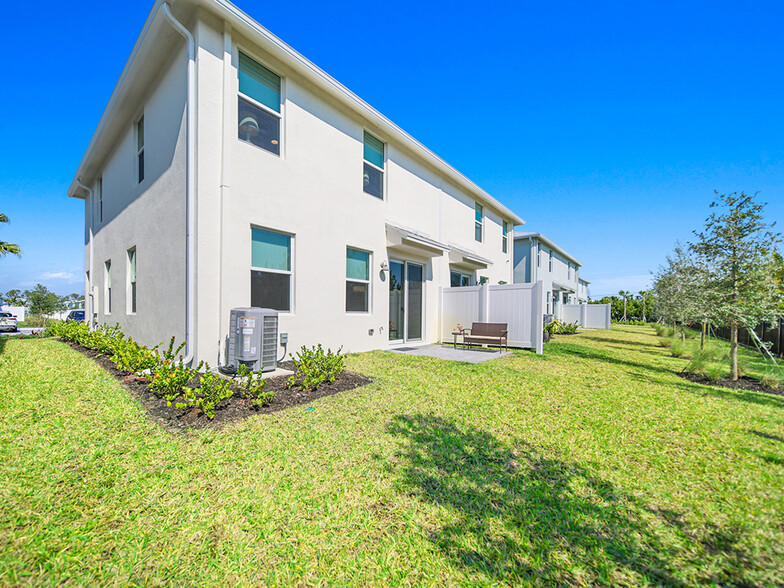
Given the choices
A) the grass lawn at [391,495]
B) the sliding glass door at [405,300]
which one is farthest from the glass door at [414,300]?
the grass lawn at [391,495]

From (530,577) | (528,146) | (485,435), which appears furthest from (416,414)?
(528,146)

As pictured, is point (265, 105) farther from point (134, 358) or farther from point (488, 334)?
point (488, 334)

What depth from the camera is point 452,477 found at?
2906 millimetres

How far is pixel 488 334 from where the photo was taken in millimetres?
9969

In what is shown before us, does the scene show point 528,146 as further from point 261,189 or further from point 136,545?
point 136,545

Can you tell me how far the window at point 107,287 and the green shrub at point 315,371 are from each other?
355 inches

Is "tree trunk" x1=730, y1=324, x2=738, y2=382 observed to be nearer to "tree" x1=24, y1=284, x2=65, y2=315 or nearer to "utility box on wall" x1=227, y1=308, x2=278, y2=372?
"utility box on wall" x1=227, y1=308, x2=278, y2=372

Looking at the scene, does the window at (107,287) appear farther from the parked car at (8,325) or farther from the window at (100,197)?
the parked car at (8,325)

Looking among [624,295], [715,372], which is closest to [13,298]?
[715,372]

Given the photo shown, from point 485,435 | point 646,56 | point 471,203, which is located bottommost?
point 485,435

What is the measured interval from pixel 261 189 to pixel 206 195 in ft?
3.48

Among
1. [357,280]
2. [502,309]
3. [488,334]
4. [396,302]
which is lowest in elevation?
[488,334]

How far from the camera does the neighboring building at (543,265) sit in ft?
73.4

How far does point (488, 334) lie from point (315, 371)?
6.29m
